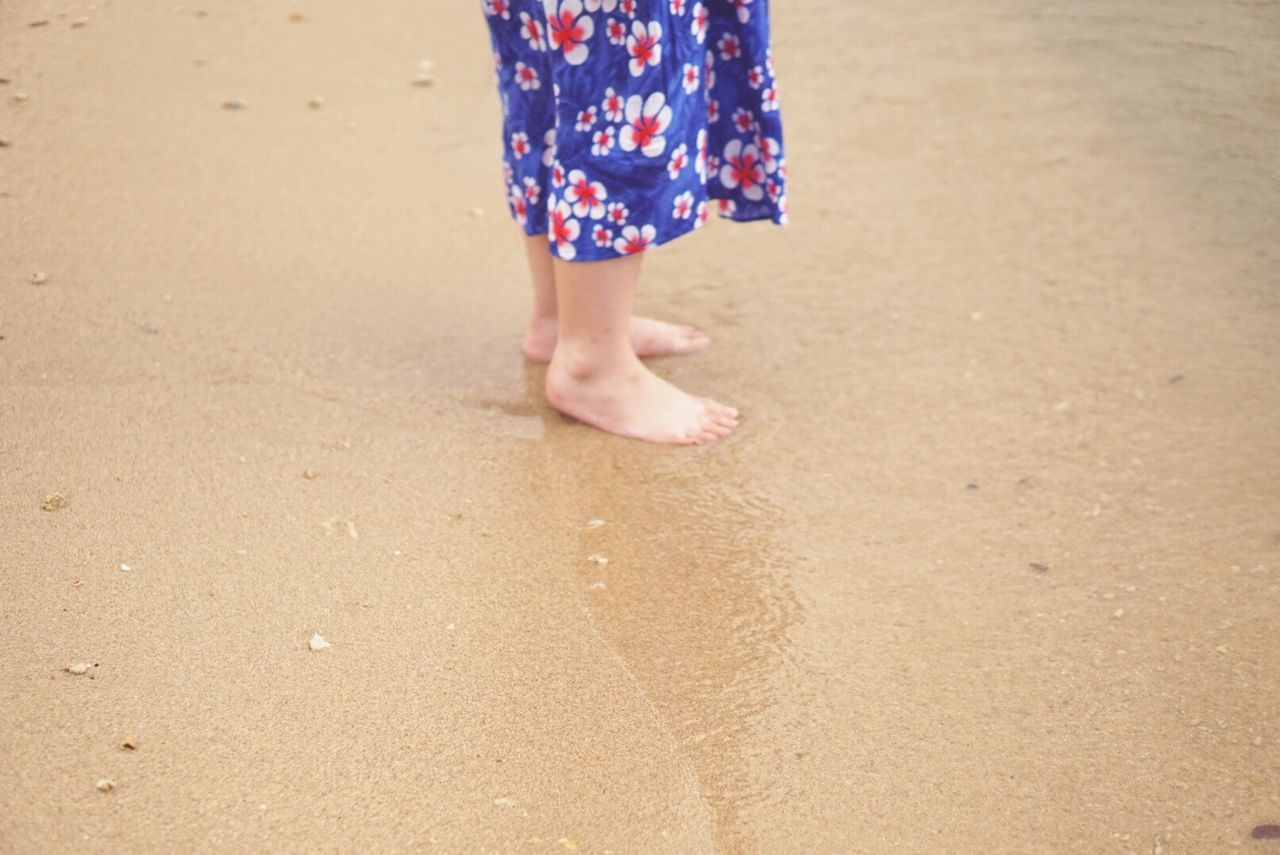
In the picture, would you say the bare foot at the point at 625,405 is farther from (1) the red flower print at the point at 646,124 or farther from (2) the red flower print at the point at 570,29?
(2) the red flower print at the point at 570,29

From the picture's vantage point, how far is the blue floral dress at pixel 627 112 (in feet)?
5.05

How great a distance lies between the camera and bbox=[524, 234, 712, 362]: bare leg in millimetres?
1925

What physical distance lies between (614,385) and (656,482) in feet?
0.62

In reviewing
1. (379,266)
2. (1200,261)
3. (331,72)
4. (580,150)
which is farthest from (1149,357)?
(331,72)

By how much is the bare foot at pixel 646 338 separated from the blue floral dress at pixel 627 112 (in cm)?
23

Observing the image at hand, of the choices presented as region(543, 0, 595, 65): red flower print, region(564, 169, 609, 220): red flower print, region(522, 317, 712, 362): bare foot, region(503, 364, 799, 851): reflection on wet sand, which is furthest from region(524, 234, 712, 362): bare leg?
region(543, 0, 595, 65): red flower print

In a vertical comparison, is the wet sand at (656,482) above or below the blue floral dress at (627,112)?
below

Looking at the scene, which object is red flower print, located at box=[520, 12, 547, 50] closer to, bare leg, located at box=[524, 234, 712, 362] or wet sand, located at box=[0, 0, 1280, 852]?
bare leg, located at box=[524, 234, 712, 362]

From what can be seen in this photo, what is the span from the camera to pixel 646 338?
207 cm

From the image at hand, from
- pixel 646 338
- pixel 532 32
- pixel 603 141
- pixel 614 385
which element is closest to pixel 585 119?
pixel 603 141

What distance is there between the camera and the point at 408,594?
1450 millimetres

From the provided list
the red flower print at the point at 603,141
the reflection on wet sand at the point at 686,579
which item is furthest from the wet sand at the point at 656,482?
the red flower print at the point at 603,141

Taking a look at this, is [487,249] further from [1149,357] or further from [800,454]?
[1149,357]

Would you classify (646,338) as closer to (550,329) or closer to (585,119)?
(550,329)
